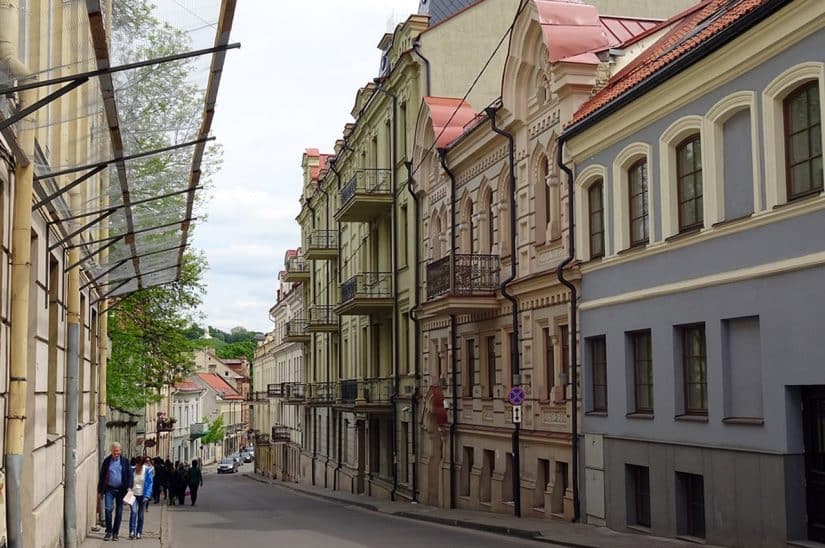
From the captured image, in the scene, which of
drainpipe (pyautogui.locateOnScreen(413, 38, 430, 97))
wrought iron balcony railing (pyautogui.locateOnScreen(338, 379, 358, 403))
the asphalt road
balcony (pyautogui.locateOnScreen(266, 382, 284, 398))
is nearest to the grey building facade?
the asphalt road

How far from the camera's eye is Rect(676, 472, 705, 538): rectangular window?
16.6 meters

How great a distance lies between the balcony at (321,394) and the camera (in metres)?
47.6

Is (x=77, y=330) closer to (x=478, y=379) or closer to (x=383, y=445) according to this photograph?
(x=478, y=379)

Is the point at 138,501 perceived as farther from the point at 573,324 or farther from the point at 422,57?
the point at 422,57

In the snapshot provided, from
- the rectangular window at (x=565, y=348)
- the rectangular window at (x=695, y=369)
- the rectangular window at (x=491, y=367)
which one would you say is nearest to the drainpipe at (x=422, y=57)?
the rectangular window at (x=491, y=367)

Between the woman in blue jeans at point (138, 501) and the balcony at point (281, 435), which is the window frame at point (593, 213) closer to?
the woman in blue jeans at point (138, 501)

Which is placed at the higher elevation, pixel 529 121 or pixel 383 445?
pixel 529 121

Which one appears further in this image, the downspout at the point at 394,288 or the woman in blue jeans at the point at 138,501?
the downspout at the point at 394,288

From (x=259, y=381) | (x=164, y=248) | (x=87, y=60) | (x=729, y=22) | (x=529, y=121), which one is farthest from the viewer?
(x=259, y=381)

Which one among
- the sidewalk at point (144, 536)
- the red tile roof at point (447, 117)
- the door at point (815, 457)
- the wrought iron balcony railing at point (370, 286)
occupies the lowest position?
the sidewalk at point (144, 536)

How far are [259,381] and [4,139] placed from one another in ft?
282

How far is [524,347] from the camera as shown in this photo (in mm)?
23531

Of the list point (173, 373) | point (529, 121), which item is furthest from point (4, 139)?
point (173, 373)

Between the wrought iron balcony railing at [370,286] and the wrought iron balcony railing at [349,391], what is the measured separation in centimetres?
314
